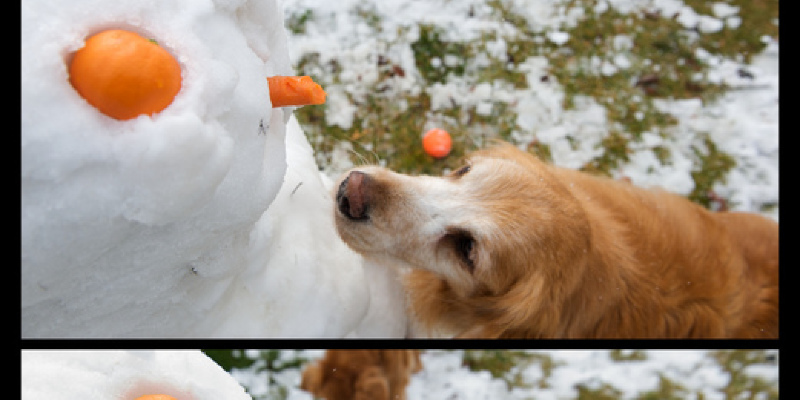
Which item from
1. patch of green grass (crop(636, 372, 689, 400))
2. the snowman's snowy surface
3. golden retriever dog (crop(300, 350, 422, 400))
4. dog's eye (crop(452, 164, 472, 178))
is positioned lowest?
patch of green grass (crop(636, 372, 689, 400))

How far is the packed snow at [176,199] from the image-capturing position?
68 cm

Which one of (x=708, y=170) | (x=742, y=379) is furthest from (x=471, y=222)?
(x=742, y=379)

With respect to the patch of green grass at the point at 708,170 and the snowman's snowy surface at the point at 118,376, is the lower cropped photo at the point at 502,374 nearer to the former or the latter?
the patch of green grass at the point at 708,170

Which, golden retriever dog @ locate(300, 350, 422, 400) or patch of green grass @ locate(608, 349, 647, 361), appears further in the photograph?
patch of green grass @ locate(608, 349, 647, 361)

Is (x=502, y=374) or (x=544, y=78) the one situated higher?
(x=544, y=78)

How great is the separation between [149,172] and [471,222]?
1.00m

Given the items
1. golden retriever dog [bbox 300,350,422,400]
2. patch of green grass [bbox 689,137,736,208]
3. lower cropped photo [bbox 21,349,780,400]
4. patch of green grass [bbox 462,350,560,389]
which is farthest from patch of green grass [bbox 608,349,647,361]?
golden retriever dog [bbox 300,350,422,400]

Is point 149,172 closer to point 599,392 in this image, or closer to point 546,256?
point 546,256

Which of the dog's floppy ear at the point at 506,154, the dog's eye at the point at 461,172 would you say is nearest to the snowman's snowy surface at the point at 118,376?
the dog's eye at the point at 461,172

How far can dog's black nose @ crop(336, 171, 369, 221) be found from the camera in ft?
5.35

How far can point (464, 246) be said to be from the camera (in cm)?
164

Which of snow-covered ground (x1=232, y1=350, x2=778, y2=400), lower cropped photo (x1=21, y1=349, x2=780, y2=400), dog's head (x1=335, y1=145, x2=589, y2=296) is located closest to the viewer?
dog's head (x1=335, y1=145, x2=589, y2=296)

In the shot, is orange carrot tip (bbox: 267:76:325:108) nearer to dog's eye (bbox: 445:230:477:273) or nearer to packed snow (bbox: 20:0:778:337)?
packed snow (bbox: 20:0:778:337)
